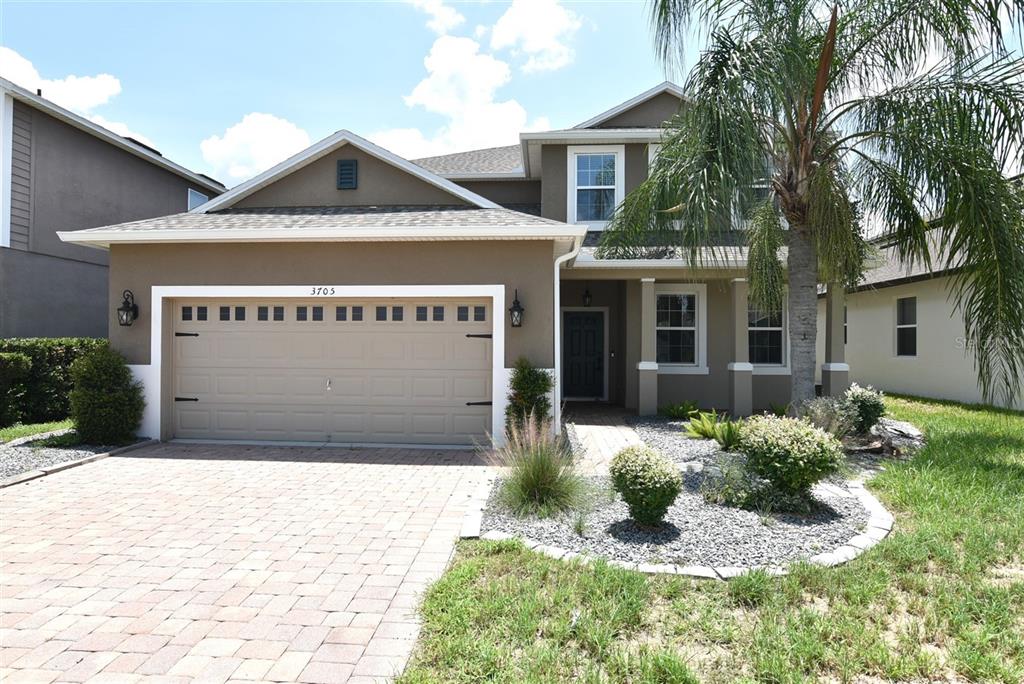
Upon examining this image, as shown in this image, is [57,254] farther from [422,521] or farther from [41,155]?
[422,521]

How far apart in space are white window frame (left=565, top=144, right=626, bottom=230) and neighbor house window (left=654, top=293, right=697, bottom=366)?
227 cm

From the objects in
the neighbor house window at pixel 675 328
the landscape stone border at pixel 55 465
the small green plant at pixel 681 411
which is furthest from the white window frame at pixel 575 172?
the landscape stone border at pixel 55 465

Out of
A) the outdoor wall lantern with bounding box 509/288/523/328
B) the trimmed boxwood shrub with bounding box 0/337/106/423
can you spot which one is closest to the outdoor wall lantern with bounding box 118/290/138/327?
the trimmed boxwood shrub with bounding box 0/337/106/423

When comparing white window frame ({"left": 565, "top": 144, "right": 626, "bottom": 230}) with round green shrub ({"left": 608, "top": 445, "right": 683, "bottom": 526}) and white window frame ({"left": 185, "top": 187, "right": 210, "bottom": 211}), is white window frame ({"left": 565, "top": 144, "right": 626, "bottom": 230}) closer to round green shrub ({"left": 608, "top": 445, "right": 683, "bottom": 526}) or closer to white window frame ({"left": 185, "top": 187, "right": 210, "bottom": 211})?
round green shrub ({"left": 608, "top": 445, "right": 683, "bottom": 526})

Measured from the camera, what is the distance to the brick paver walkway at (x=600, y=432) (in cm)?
792

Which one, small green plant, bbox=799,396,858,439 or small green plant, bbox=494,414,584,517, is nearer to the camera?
small green plant, bbox=494,414,584,517

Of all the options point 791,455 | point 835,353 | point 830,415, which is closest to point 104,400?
point 791,455

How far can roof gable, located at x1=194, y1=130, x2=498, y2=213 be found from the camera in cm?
1066

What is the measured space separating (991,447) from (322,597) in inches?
344

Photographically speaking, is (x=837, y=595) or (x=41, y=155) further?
(x=41, y=155)

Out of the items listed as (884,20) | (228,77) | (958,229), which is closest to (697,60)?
(884,20)

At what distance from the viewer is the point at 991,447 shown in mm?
7855

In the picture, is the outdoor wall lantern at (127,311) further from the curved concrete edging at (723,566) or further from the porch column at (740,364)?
the porch column at (740,364)

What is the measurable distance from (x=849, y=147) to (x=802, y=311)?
2.42 meters
